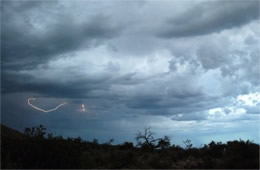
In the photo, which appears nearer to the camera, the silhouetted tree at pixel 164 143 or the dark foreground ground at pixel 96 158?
the dark foreground ground at pixel 96 158

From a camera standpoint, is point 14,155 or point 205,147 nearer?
point 14,155

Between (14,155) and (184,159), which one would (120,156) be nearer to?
(184,159)

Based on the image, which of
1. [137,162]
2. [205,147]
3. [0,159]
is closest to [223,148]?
[205,147]

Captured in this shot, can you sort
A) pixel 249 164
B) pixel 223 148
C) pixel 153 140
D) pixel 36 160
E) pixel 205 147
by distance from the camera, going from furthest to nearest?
pixel 153 140 < pixel 205 147 < pixel 223 148 < pixel 36 160 < pixel 249 164

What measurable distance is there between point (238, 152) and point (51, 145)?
1141cm

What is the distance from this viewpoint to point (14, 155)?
67.6ft

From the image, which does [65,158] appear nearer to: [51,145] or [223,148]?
[51,145]

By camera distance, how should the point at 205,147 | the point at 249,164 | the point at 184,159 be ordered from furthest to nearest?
the point at 205,147, the point at 184,159, the point at 249,164

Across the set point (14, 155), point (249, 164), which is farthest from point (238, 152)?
point (14, 155)

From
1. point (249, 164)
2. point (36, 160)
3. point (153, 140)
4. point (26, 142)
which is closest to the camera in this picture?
point (249, 164)

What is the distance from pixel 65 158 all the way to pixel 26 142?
3.23 m

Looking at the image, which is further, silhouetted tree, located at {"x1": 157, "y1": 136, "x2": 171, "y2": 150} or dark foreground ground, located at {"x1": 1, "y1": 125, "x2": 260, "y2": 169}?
silhouetted tree, located at {"x1": 157, "y1": 136, "x2": 171, "y2": 150}

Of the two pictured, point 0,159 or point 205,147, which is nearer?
point 0,159

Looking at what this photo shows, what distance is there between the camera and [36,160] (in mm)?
20359
